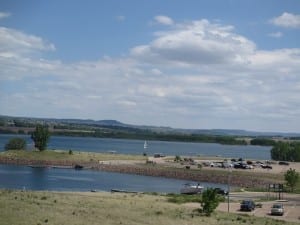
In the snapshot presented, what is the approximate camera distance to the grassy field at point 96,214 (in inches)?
1464

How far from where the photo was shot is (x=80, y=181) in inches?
4690

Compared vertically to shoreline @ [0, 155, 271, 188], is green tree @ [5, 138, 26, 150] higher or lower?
higher

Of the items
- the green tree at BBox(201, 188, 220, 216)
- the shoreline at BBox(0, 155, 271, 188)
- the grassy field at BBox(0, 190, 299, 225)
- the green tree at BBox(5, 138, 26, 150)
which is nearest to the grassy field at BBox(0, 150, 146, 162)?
the shoreline at BBox(0, 155, 271, 188)

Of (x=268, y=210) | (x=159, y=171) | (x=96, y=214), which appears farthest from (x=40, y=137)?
(x=96, y=214)

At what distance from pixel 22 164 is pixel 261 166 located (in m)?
70.6

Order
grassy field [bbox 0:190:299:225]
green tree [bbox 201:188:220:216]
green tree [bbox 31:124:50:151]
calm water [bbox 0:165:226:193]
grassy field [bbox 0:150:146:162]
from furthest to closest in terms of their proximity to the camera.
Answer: green tree [bbox 31:124:50:151]
grassy field [bbox 0:150:146:162]
calm water [bbox 0:165:226:193]
green tree [bbox 201:188:220:216]
grassy field [bbox 0:190:299:225]

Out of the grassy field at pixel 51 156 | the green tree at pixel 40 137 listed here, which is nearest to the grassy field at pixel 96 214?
the grassy field at pixel 51 156

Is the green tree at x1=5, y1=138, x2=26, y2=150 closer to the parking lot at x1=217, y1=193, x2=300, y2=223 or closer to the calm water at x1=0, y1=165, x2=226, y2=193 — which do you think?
the calm water at x1=0, y1=165, x2=226, y2=193

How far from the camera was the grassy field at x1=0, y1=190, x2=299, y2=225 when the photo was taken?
3719cm

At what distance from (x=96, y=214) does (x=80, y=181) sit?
77970 mm

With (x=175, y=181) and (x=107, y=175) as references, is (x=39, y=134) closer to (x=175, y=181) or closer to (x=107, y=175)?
(x=107, y=175)

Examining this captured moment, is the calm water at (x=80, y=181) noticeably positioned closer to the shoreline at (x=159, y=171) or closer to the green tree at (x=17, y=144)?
the shoreline at (x=159, y=171)

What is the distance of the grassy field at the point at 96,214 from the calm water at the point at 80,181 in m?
48.7

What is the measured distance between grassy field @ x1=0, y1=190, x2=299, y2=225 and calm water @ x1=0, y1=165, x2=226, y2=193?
48706 mm
